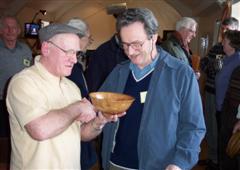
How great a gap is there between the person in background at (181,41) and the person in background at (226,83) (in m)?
0.33

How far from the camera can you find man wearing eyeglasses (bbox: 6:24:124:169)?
146 cm

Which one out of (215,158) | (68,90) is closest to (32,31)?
(215,158)

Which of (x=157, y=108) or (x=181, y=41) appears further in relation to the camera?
(x=181, y=41)

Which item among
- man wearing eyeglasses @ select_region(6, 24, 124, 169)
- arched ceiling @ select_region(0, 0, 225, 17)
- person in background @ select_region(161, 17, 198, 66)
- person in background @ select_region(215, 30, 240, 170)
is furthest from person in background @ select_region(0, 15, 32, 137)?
arched ceiling @ select_region(0, 0, 225, 17)

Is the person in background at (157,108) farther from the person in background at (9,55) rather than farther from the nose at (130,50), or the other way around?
the person in background at (9,55)

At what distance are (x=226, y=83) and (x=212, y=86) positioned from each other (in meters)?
0.59

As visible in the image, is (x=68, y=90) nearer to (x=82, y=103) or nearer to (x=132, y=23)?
(x=82, y=103)

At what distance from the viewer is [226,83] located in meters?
3.46

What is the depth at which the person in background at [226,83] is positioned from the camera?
3.31 meters

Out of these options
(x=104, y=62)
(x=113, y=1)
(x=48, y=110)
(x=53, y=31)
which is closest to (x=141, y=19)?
(x=53, y=31)

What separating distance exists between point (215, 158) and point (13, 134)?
285 centimetres

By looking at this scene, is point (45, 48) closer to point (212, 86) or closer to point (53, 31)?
point (53, 31)

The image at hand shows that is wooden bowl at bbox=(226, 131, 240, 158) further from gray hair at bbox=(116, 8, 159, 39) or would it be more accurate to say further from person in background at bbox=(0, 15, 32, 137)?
person in background at bbox=(0, 15, 32, 137)

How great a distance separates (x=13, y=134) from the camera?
157 cm
